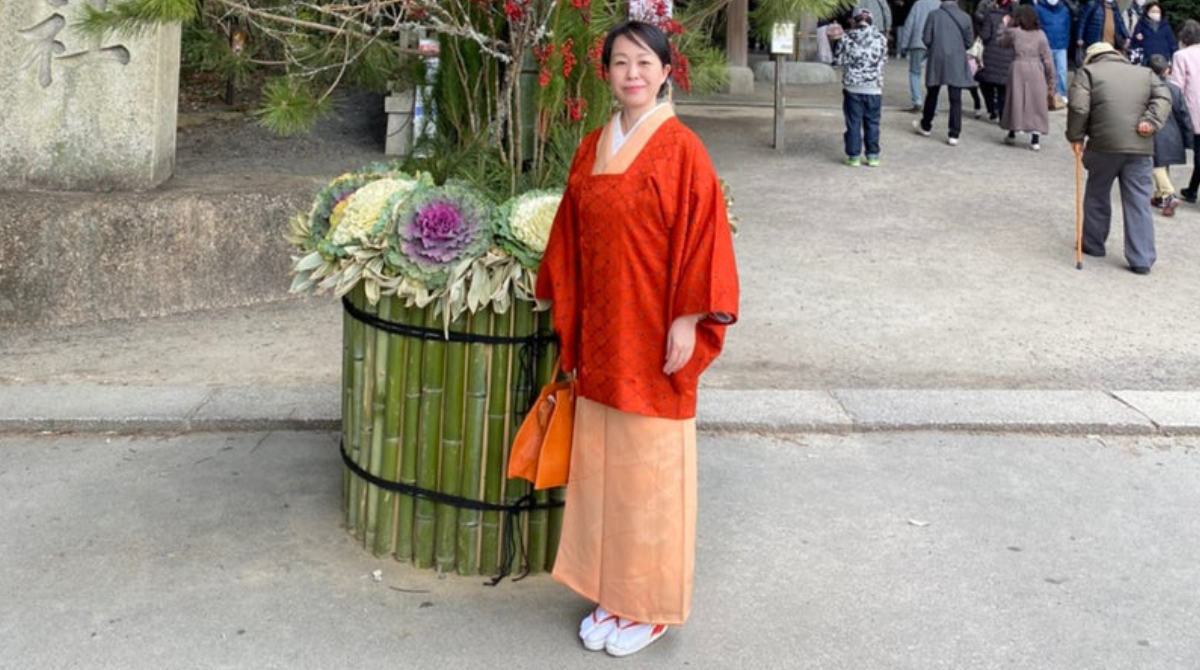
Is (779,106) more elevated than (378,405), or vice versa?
(779,106)

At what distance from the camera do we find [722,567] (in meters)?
4.34

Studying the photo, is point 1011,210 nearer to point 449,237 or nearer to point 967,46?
point 967,46

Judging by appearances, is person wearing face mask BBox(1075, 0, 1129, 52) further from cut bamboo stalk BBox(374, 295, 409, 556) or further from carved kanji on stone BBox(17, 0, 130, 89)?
cut bamboo stalk BBox(374, 295, 409, 556)

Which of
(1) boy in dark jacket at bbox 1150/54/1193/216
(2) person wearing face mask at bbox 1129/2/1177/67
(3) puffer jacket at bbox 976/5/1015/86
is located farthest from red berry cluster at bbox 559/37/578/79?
(2) person wearing face mask at bbox 1129/2/1177/67

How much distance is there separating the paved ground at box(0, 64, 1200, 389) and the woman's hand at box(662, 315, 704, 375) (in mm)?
2729

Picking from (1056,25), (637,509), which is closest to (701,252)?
(637,509)

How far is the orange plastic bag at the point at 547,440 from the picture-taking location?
3.82 metres

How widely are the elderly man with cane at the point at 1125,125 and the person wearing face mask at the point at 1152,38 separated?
5.76 m

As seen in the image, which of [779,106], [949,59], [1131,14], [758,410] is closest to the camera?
[758,410]

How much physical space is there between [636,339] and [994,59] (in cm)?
1119

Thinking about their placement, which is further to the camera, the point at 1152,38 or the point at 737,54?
the point at 737,54

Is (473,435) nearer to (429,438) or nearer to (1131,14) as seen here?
(429,438)

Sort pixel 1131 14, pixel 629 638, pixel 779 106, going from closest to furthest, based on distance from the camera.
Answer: pixel 629 638, pixel 779 106, pixel 1131 14

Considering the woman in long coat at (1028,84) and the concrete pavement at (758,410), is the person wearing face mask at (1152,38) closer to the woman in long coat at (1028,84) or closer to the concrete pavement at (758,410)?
the woman in long coat at (1028,84)
